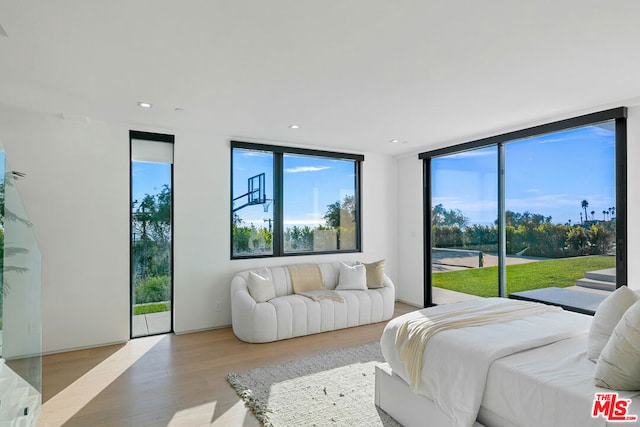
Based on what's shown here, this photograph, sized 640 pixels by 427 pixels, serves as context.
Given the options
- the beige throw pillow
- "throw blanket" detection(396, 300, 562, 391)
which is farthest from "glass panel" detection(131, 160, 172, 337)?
"throw blanket" detection(396, 300, 562, 391)

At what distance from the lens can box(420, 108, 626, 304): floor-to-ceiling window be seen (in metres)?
3.69

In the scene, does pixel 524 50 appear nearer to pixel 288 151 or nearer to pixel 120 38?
pixel 120 38

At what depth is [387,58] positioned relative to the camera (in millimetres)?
2555

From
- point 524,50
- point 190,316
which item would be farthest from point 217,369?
point 524,50

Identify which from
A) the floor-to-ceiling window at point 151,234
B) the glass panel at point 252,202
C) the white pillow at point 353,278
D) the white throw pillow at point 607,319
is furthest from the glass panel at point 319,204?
the white throw pillow at point 607,319

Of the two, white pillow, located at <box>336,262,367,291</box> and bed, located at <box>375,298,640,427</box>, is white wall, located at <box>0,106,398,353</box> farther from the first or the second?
bed, located at <box>375,298,640,427</box>

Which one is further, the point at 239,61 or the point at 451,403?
the point at 239,61

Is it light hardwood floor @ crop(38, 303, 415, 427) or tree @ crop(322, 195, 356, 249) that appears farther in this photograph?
tree @ crop(322, 195, 356, 249)

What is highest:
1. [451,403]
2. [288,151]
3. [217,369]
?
[288,151]

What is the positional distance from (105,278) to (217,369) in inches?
72.7

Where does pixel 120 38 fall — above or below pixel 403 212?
above

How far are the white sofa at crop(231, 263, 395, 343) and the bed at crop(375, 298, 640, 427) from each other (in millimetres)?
1793

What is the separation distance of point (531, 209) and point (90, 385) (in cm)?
495

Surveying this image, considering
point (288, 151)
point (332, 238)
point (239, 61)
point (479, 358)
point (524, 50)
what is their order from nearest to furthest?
point (479, 358) < point (524, 50) < point (239, 61) < point (288, 151) < point (332, 238)
